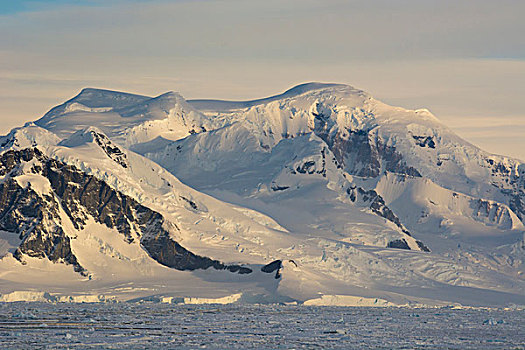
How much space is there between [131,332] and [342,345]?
34.4 m

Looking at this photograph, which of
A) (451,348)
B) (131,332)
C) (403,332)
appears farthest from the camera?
(403,332)

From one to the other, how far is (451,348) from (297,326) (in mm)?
41982

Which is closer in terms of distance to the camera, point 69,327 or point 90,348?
point 90,348

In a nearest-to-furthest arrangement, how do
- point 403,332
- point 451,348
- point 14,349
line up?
point 14,349
point 451,348
point 403,332

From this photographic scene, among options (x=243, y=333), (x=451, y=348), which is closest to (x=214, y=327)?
(x=243, y=333)

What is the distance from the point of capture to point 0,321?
19412cm

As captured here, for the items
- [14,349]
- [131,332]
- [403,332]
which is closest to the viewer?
[14,349]

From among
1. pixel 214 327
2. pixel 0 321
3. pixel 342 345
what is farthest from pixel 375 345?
pixel 0 321

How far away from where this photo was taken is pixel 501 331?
195250 mm

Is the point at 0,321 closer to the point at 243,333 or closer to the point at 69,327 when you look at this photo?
the point at 69,327

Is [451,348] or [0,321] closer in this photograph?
[451,348]

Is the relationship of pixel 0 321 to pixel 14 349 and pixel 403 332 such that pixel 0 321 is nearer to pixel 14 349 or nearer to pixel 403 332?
pixel 14 349

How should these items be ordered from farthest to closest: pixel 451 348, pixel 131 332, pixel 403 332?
pixel 403 332 < pixel 131 332 < pixel 451 348

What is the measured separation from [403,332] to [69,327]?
53724mm
